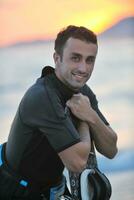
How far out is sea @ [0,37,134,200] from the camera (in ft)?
9.32

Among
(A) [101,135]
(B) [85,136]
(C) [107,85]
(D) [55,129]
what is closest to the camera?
(D) [55,129]

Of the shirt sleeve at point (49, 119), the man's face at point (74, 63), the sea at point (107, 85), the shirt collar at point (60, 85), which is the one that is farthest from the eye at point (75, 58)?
the sea at point (107, 85)

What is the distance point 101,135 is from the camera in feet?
7.27

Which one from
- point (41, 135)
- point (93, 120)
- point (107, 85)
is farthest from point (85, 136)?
point (107, 85)

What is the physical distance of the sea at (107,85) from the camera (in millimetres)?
2840

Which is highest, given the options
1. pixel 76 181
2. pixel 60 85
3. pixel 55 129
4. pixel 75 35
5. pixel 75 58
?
pixel 75 35

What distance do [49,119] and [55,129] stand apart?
5 cm

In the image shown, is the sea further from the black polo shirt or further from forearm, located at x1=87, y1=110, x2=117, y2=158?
the black polo shirt

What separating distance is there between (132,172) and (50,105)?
4.45 feet

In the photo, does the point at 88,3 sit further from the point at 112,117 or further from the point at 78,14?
the point at 112,117

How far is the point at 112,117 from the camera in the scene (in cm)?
305

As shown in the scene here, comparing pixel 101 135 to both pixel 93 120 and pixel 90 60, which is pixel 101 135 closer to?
pixel 93 120

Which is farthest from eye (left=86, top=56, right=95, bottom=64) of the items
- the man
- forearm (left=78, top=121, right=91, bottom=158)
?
forearm (left=78, top=121, right=91, bottom=158)

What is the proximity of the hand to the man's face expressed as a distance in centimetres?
6
